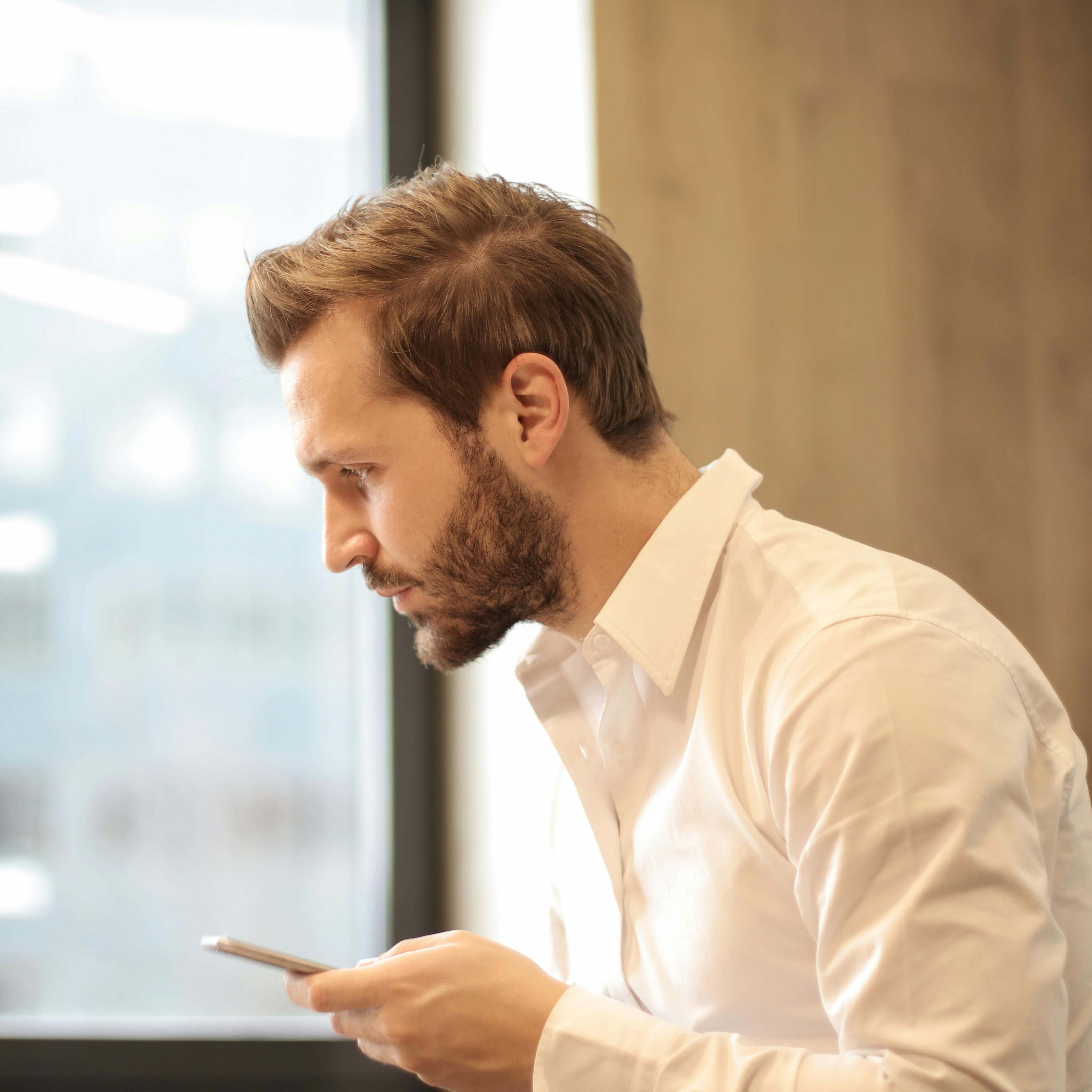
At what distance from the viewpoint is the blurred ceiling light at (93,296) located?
62.7 inches

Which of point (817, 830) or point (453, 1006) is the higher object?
point (817, 830)

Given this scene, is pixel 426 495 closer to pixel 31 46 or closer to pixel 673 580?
pixel 673 580

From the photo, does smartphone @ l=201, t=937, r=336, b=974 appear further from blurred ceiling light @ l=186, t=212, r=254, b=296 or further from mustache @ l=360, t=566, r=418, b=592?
blurred ceiling light @ l=186, t=212, r=254, b=296

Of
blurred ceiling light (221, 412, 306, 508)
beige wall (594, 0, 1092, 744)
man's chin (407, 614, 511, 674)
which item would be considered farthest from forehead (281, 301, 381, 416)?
blurred ceiling light (221, 412, 306, 508)

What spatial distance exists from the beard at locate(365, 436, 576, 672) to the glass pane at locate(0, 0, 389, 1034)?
27.1 inches

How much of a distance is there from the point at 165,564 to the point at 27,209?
0.58 metres

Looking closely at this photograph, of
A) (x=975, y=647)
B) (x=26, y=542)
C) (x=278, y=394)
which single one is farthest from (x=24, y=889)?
(x=975, y=647)

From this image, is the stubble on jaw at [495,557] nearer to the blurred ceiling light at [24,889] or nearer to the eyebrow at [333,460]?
the eyebrow at [333,460]

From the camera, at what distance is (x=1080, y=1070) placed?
80cm

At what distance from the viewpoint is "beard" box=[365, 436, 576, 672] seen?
95 centimetres

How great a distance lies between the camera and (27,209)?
159 centimetres

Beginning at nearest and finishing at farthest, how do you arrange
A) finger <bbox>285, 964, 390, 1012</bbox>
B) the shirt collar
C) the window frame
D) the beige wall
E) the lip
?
finger <bbox>285, 964, 390, 1012</bbox> → the shirt collar → the lip → the beige wall → the window frame

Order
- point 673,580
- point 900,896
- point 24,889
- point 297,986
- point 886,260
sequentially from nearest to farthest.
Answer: point 900,896 → point 297,986 → point 673,580 → point 886,260 → point 24,889

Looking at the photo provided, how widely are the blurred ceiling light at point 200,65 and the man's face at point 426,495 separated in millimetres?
872
